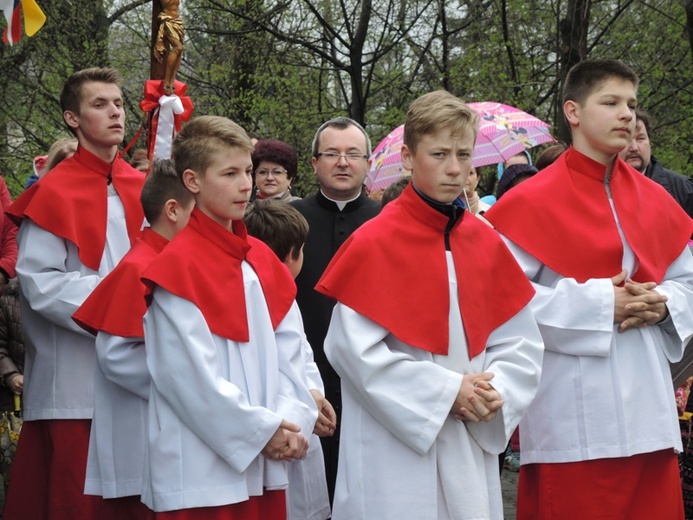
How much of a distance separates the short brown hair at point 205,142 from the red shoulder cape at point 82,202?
1.56m

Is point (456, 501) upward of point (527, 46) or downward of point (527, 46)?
downward

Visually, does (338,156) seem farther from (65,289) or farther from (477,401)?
(477,401)

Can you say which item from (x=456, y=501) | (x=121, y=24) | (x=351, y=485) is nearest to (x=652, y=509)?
(x=456, y=501)

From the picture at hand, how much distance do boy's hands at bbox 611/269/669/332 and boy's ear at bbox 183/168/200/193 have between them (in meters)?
1.84

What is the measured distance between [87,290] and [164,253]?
1.51 meters

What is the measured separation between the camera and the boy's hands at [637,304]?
503 centimetres

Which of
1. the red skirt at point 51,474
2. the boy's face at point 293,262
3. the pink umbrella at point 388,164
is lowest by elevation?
the red skirt at point 51,474

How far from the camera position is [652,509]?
5117 millimetres

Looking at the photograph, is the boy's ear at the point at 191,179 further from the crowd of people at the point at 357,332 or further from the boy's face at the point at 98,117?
the boy's face at the point at 98,117

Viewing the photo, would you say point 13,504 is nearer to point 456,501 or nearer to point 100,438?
point 100,438

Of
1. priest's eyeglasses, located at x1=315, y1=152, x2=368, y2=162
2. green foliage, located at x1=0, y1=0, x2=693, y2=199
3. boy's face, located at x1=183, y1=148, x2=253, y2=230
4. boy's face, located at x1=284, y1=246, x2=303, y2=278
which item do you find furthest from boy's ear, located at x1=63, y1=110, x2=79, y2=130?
green foliage, located at x1=0, y1=0, x2=693, y2=199

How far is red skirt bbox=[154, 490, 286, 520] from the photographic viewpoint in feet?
14.5

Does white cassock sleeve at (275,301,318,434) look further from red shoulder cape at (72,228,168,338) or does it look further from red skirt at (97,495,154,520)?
red skirt at (97,495,154,520)

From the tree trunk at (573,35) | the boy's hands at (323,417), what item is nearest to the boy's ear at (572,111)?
the boy's hands at (323,417)
